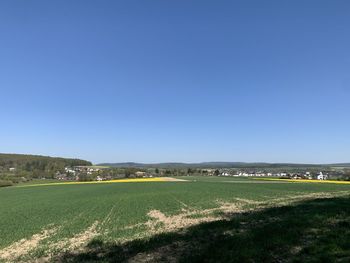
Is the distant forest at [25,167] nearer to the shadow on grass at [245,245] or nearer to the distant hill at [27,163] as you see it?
the distant hill at [27,163]

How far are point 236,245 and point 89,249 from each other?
579 centimetres

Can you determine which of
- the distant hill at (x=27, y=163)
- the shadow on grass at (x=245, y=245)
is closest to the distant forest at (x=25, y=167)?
the distant hill at (x=27, y=163)

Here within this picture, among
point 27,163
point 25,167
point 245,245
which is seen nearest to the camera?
point 245,245

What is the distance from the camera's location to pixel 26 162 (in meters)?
153

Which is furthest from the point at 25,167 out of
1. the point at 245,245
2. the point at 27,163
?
the point at 245,245

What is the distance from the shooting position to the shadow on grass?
10.4 metres

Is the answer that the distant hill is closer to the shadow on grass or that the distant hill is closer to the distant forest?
the distant forest

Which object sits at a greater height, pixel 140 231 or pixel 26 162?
pixel 26 162

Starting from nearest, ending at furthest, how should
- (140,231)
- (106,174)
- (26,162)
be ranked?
1. (140,231)
2. (106,174)
3. (26,162)

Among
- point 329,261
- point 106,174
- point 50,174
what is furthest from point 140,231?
point 50,174

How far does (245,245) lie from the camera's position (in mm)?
11688

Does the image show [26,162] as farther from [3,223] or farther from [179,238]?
[179,238]

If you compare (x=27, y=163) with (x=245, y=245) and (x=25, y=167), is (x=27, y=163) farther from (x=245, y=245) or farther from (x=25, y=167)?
(x=245, y=245)

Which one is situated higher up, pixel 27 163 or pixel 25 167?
pixel 27 163
